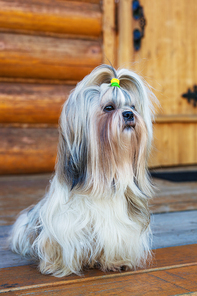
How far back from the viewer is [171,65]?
4.71 meters

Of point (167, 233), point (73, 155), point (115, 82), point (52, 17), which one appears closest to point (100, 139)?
point (73, 155)

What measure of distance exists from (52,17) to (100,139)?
9.74 feet

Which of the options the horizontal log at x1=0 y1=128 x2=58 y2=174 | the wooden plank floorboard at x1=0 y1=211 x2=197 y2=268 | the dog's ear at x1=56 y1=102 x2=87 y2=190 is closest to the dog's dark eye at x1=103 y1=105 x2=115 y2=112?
the dog's ear at x1=56 y1=102 x2=87 y2=190

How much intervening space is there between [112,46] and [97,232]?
3281 millimetres

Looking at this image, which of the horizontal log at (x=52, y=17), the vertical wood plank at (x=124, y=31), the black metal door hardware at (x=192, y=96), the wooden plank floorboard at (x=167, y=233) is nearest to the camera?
the wooden plank floorboard at (x=167, y=233)

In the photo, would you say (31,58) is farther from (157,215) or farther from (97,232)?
(97,232)

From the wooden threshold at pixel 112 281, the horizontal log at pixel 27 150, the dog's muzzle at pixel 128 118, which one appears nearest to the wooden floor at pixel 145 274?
the wooden threshold at pixel 112 281

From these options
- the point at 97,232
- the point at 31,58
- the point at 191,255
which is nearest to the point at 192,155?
the point at 31,58

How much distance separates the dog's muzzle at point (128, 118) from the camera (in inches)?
54.2

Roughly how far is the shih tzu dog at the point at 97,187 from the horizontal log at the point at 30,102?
2.53 meters

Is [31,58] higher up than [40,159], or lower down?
higher up

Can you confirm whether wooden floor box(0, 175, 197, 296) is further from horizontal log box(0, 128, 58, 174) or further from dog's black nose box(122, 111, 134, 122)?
horizontal log box(0, 128, 58, 174)

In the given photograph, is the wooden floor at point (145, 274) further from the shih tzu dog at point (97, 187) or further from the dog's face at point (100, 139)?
the dog's face at point (100, 139)

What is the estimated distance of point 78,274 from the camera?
1384mm
